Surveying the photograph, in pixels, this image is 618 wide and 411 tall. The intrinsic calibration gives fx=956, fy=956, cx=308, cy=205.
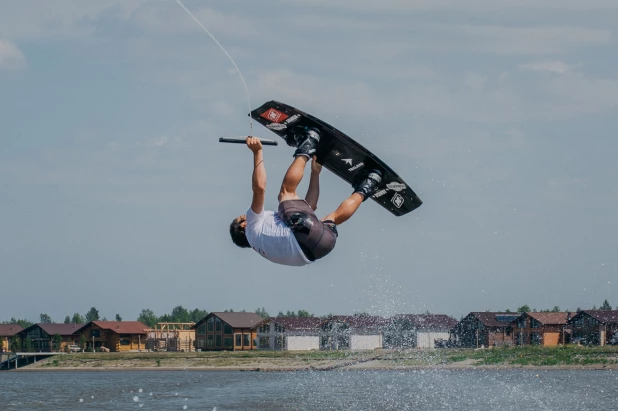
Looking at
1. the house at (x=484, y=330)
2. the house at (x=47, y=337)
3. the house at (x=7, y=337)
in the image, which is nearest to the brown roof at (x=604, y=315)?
the house at (x=484, y=330)

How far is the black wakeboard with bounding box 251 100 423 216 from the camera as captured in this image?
539 inches

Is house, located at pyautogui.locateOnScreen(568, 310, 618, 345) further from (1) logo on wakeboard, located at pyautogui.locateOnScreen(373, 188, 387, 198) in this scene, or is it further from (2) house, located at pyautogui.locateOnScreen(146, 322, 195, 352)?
(1) logo on wakeboard, located at pyautogui.locateOnScreen(373, 188, 387, 198)

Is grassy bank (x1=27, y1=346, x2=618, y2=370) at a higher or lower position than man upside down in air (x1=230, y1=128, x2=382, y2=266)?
lower

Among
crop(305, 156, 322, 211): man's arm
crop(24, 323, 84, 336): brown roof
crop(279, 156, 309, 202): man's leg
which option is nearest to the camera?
crop(279, 156, 309, 202): man's leg

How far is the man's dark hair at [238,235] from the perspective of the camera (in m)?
12.6

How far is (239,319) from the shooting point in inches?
4218

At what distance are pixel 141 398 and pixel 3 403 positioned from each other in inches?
280

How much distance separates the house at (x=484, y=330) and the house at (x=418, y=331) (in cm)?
179

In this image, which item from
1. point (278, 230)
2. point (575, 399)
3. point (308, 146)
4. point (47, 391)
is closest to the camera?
point (278, 230)

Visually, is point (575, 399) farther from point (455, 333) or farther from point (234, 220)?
point (455, 333)

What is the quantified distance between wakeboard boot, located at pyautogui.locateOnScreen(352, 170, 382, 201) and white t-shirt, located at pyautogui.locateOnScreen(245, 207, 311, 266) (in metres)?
1.91

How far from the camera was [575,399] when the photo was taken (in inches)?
1617

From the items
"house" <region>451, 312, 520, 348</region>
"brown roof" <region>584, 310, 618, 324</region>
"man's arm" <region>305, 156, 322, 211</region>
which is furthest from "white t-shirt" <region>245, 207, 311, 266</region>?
"house" <region>451, 312, 520, 348</region>

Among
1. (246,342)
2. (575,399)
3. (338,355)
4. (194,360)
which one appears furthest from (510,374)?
(246,342)
